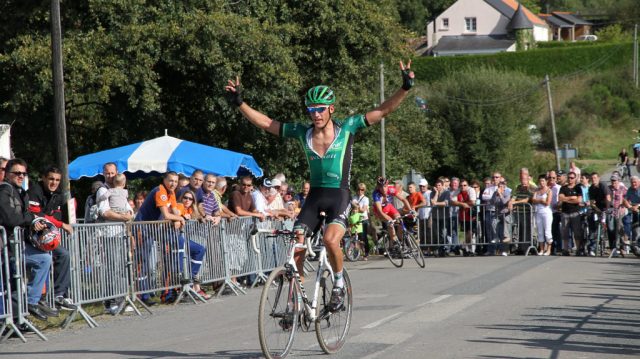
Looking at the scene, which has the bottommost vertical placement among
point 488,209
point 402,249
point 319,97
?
point 402,249

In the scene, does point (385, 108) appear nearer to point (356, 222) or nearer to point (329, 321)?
point (329, 321)

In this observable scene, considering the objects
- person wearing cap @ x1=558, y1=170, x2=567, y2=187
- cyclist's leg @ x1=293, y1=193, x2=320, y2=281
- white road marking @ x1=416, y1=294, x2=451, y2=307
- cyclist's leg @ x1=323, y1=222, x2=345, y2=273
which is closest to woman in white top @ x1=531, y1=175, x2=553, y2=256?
person wearing cap @ x1=558, y1=170, x2=567, y2=187

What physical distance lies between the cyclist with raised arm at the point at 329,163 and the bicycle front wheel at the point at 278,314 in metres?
0.33

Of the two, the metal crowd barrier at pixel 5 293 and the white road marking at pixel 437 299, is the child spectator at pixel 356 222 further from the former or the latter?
the metal crowd barrier at pixel 5 293

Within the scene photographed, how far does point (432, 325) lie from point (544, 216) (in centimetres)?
1410

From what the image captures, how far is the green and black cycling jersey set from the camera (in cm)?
946

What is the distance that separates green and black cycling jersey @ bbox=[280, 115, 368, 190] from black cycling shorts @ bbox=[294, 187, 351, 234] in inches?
3.0

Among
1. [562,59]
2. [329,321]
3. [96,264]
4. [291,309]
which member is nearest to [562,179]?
[96,264]

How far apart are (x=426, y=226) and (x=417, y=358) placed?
17.3 m

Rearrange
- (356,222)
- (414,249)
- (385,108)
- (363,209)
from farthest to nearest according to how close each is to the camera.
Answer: (363,209)
(356,222)
(414,249)
(385,108)

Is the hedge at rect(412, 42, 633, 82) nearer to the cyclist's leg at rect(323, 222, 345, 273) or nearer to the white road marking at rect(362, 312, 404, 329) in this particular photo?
the white road marking at rect(362, 312, 404, 329)

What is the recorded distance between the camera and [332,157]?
947cm

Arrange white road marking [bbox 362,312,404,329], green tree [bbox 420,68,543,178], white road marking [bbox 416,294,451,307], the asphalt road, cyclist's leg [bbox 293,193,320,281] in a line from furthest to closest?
1. green tree [bbox 420,68,543,178]
2. white road marking [bbox 416,294,451,307]
3. white road marking [bbox 362,312,404,329]
4. the asphalt road
5. cyclist's leg [bbox 293,193,320,281]

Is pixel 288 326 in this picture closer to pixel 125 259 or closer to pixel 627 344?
pixel 627 344
